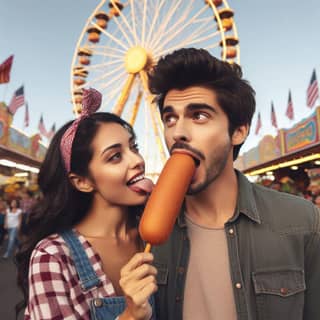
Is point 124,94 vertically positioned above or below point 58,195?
above

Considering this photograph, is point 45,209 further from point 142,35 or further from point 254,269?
point 142,35

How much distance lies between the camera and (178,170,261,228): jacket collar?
1.75 m

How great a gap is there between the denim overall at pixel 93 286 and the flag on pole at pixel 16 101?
44.2 ft

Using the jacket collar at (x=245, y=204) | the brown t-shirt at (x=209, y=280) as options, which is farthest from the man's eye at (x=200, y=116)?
the brown t-shirt at (x=209, y=280)

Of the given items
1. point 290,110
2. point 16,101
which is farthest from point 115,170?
point 290,110

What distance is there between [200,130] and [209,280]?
69cm

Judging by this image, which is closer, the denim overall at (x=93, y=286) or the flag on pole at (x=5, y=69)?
the denim overall at (x=93, y=286)

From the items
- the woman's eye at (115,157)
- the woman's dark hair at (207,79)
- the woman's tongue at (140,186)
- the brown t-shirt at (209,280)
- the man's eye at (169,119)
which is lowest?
the brown t-shirt at (209,280)

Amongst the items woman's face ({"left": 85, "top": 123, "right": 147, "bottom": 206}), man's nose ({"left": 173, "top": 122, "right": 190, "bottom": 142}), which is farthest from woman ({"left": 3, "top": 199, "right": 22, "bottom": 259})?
man's nose ({"left": 173, "top": 122, "right": 190, "bottom": 142})

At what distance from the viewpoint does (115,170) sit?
1.83m

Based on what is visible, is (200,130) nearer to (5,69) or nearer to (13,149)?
(5,69)

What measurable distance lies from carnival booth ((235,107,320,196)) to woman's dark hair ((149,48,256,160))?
6.83 metres

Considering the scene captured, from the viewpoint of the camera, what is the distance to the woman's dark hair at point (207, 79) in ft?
6.04

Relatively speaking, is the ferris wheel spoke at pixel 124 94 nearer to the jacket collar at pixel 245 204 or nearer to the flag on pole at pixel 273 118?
the flag on pole at pixel 273 118
